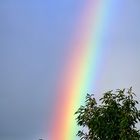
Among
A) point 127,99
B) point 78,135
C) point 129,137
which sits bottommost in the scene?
point 129,137

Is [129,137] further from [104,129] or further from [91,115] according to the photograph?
[91,115]

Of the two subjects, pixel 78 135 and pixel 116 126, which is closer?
pixel 116 126

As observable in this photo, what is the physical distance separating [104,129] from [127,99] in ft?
8.32

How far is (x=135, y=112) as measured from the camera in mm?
21250

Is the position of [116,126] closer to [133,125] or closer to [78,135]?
[133,125]

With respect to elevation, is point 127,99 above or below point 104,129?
above

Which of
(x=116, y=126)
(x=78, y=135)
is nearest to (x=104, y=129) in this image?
(x=116, y=126)

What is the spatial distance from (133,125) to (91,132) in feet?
7.70

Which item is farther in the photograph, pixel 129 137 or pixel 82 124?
pixel 82 124

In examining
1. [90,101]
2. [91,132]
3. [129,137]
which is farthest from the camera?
[90,101]

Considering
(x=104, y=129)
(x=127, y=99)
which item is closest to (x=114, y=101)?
(x=127, y=99)

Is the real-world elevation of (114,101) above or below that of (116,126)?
above

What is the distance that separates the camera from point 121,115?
68.5ft

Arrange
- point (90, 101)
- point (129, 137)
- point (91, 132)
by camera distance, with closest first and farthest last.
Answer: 1. point (129, 137)
2. point (91, 132)
3. point (90, 101)
